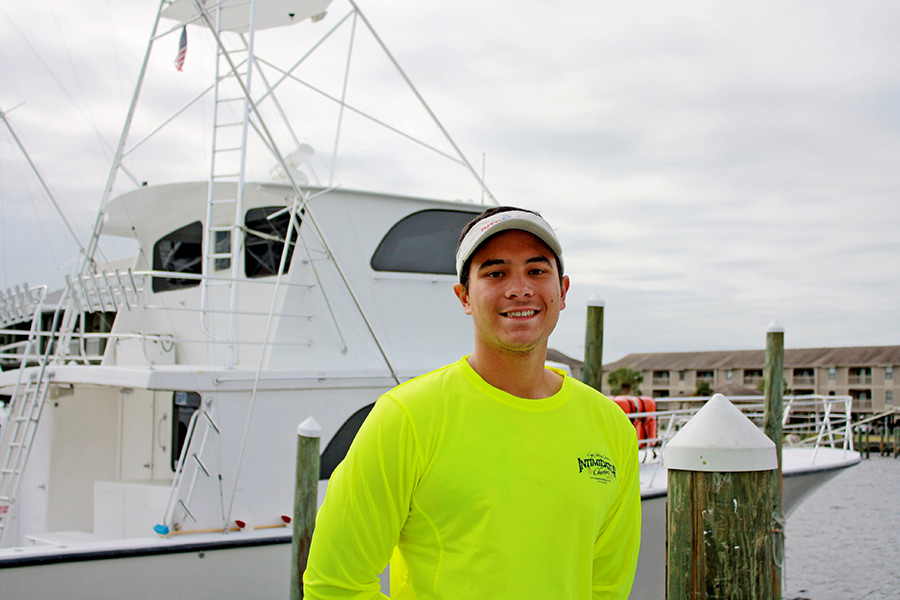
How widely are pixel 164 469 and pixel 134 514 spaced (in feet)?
2.17

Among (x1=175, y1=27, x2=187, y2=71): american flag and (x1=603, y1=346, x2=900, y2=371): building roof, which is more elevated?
(x1=175, y1=27, x2=187, y2=71): american flag

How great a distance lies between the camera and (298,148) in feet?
26.7

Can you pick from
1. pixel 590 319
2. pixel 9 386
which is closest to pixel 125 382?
pixel 9 386

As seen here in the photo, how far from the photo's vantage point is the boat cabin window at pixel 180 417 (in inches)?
263

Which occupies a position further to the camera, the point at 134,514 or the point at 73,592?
the point at 134,514

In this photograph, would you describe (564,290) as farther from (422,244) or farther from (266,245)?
(266,245)

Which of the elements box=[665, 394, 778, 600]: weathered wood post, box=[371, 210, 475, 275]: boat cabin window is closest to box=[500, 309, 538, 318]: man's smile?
box=[665, 394, 778, 600]: weathered wood post

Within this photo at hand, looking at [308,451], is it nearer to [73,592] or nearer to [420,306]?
[73,592]

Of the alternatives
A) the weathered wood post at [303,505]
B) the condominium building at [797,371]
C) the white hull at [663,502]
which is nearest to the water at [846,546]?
the white hull at [663,502]

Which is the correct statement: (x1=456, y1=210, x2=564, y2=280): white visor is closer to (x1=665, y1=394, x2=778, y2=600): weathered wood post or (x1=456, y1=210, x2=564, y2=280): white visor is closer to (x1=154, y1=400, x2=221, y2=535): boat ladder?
(x1=665, y1=394, x2=778, y2=600): weathered wood post

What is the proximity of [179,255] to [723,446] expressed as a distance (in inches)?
294

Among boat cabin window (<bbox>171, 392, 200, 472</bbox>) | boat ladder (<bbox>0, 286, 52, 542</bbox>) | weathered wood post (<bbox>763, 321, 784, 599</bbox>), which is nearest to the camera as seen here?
boat ladder (<bbox>0, 286, 52, 542</bbox>)

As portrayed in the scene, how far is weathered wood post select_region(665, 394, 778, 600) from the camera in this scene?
92.0 inches

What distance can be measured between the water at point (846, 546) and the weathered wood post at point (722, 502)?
10.2 meters
